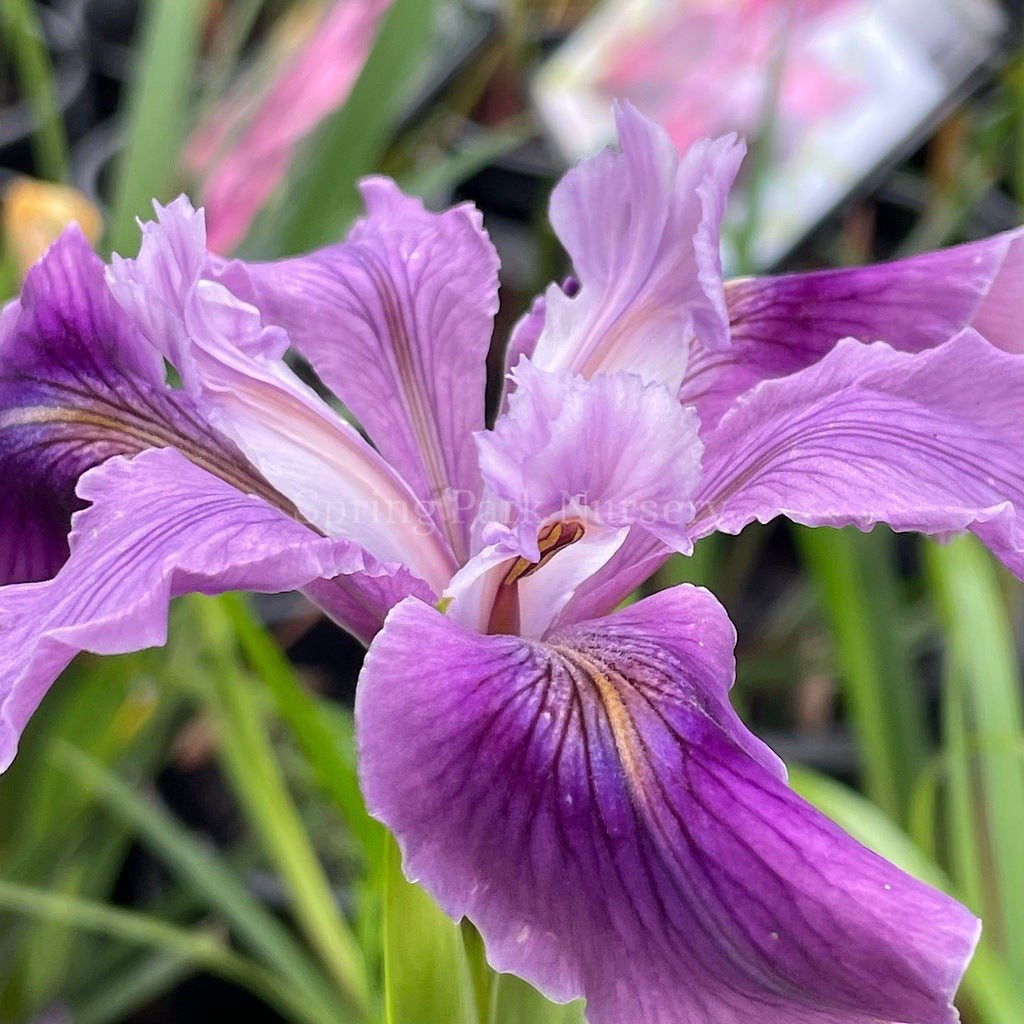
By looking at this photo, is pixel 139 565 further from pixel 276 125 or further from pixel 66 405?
pixel 276 125

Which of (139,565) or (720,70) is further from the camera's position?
(720,70)

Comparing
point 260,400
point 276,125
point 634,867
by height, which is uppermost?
point 276,125

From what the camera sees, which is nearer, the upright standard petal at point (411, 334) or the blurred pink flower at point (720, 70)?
the upright standard petal at point (411, 334)

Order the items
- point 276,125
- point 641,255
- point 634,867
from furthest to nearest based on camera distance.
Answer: point 276,125
point 641,255
point 634,867

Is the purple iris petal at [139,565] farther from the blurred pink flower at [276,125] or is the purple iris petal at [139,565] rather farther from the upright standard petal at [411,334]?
the blurred pink flower at [276,125]

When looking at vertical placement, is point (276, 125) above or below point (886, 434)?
above

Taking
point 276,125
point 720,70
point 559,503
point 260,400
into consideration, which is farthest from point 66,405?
point 720,70

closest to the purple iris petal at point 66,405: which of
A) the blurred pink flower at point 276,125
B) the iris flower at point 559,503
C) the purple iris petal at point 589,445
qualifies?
the iris flower at point 559,503
